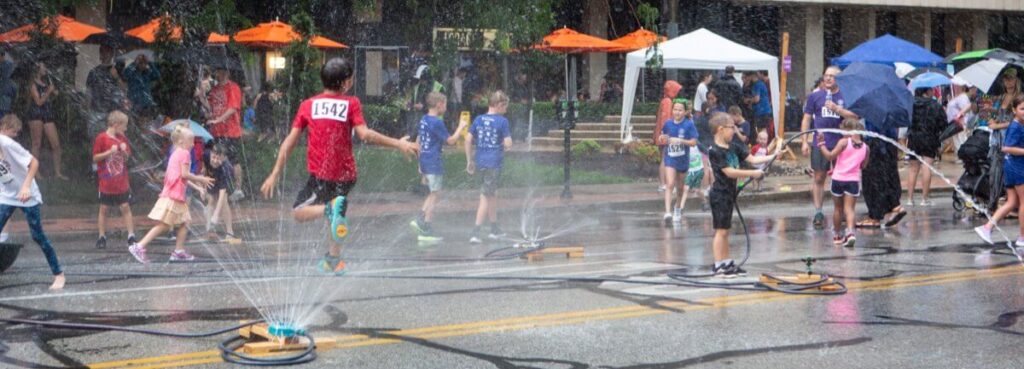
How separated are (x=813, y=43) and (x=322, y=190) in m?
31.7

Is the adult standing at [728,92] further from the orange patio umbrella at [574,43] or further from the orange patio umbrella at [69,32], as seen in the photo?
the orange patio umbrella at [69,32]

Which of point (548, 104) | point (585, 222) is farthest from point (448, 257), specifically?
point (548, 104)

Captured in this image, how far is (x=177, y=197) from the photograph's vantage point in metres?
12.0

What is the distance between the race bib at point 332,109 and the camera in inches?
371

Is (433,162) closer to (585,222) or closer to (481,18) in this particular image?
(585,222)

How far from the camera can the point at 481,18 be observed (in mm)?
19391

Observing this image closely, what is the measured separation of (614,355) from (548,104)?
23819 millimetres

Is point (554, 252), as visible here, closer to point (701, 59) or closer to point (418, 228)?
point (418, 228)

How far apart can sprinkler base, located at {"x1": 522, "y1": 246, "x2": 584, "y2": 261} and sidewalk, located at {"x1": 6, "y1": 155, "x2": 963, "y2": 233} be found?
4.64 metres

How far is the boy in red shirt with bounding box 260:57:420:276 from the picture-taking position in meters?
9.38

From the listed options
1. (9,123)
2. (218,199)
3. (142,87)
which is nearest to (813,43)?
(142,87)

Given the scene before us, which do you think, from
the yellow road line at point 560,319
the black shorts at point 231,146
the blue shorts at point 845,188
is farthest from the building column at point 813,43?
the yellow road line at point 560,319

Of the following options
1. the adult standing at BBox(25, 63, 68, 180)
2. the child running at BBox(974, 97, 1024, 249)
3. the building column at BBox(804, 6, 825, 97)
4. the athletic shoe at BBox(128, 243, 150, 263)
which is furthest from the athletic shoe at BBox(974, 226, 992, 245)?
the building column at BBox(804, 6, 825, 97)

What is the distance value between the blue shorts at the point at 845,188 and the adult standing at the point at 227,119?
7644 millimetres
